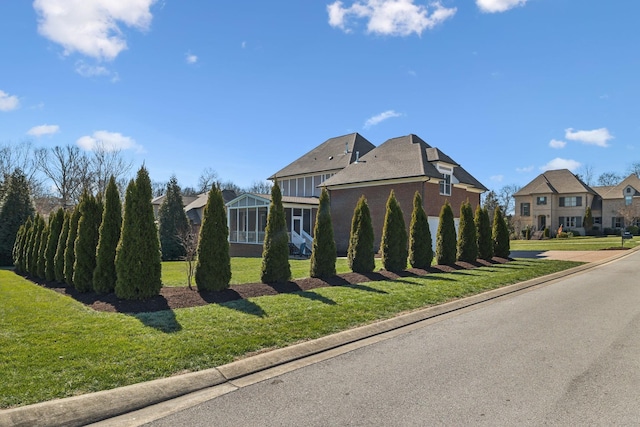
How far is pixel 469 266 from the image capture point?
1652cm

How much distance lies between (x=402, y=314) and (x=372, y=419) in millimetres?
4531

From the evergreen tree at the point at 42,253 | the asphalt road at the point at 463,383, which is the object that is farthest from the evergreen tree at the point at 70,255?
the asphalt road at the point at 463,383

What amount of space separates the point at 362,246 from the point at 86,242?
7.91 meters

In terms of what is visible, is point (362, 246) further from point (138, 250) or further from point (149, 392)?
point (149, 392)

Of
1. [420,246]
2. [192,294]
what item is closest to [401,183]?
[420,246]

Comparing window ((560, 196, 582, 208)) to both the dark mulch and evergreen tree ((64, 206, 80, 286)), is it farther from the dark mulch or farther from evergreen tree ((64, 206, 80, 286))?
evergreen tree ((64, 206, 80, 286))

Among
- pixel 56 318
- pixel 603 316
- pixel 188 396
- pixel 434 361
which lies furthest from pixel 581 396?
pixel 56 318

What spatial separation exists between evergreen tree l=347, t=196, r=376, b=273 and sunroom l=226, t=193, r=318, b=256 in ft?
47.7

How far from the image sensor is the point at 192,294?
9047mm

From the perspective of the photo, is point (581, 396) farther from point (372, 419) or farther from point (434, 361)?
point (372, 419)

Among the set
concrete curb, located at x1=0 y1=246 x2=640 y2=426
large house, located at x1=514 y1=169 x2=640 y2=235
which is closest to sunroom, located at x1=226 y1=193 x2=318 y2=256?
concrete curb, located at x1=0 y1=246 x2=640 y2=426

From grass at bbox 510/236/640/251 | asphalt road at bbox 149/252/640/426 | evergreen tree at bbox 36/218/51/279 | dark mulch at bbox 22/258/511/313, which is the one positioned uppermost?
evergreen tree at bbox 36/218/51/279

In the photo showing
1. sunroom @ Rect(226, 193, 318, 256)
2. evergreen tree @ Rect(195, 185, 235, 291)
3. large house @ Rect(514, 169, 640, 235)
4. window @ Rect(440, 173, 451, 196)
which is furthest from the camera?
large house @ Rect(514, 169, 640, 235)

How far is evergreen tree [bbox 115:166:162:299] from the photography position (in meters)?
8.23
